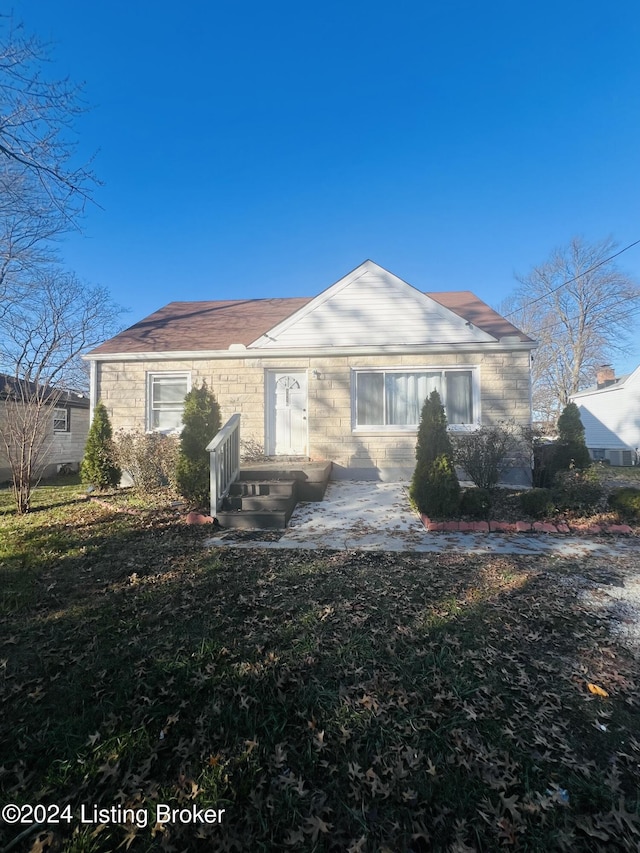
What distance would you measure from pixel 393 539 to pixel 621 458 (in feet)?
58.5

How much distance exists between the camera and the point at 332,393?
902 centimetres

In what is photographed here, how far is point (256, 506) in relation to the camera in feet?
19.7

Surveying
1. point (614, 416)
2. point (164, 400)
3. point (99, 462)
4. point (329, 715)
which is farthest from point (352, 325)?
point (614, 416)

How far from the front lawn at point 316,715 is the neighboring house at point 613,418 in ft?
59.9

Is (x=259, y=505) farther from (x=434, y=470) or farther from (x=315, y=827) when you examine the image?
(x=315, y=827)

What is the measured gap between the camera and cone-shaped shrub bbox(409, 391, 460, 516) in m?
5.79

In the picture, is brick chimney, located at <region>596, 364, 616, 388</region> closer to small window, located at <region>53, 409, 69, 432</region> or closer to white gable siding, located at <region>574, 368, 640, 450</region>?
white gable siding, located at <region>574, 368, 640, 450</region>

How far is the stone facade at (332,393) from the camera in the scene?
28.2ft

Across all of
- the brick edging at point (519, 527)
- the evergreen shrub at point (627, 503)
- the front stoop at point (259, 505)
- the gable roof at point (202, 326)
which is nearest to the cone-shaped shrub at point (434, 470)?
the brick edging at point (519, 527)

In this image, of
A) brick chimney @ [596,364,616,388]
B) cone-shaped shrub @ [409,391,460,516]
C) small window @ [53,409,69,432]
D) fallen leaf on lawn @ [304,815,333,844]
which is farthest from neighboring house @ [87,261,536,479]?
brick chimney @ [596,364,616,388]

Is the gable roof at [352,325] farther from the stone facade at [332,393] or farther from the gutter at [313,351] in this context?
the stone facade at [332,393]

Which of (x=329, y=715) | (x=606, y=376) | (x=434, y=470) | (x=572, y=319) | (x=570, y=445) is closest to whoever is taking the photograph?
(x=329, y=715)

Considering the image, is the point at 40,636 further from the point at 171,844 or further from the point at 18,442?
the point at 18,442

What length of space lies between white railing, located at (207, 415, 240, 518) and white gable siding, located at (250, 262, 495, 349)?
3237 mm
